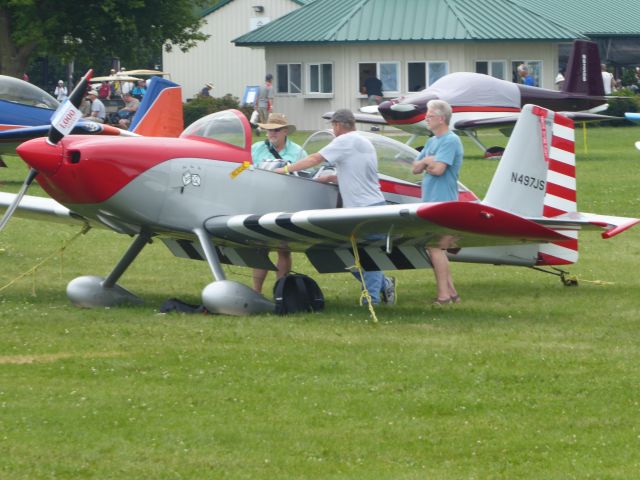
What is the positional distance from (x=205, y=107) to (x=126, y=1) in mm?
4340

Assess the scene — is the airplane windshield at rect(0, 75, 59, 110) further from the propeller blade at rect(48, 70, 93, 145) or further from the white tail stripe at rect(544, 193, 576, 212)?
the propeller blade at rect(48, 70, 93, 145)

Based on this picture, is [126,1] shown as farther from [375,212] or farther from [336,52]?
[375,212]

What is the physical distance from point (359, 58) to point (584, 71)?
14696 mm

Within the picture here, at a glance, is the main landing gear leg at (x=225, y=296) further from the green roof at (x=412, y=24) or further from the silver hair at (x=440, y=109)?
the green roof at (x=412, y=24)

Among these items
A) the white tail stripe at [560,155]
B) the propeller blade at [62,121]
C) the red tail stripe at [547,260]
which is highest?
the propeller blade at [62,121]

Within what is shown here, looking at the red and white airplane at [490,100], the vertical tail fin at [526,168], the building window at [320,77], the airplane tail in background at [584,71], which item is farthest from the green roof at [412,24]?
the vertical tail fin at [526,168]

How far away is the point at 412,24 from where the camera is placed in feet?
153

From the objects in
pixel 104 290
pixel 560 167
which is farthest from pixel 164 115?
pixel 560 167

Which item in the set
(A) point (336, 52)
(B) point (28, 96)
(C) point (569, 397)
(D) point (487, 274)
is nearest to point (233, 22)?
(A) point (336, 52)

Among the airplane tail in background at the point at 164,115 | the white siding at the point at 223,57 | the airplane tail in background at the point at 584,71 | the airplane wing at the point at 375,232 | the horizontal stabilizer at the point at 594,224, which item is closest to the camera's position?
the airplane wing at the point at 375,232

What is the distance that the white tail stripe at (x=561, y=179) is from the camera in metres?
12.2

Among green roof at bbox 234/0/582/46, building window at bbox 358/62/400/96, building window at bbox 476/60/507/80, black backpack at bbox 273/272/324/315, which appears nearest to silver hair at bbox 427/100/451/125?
black backpack at bbox 273/272/324/315

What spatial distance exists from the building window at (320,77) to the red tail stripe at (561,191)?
36200mm

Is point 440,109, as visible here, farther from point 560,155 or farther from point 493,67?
point 493,67
